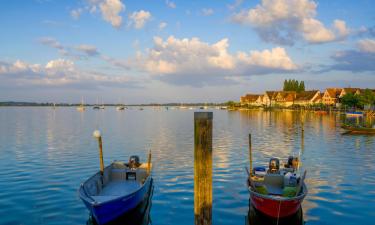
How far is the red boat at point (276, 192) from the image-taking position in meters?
13.5

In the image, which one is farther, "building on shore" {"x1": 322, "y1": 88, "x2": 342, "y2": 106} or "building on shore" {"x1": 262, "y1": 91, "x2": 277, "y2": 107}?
"building on shore" {"x1": 262, "y1": 91, "x2": 277, "y2": 107}

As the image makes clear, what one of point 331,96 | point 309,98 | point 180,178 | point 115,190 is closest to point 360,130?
point 180,178

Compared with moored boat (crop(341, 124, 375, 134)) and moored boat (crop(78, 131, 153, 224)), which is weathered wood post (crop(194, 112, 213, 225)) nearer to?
moored boat (crop(78, 131, 153, 224))

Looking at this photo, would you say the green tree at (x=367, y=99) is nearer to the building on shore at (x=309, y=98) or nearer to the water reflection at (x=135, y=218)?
the building on shore at (x=309, y=98)

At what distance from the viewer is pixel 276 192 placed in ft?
54.6

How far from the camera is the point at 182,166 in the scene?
27.2 metres

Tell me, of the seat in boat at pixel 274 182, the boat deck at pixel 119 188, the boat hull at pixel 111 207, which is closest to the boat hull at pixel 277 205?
the seat in boat at pixel 274 182

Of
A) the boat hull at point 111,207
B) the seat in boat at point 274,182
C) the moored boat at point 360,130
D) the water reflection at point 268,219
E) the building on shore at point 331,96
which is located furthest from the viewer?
the building on shore at point 331,96

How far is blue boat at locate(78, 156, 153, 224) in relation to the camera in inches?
511

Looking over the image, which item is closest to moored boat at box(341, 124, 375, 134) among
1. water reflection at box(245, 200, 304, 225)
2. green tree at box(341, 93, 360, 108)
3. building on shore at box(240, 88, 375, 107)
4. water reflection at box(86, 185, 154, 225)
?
water reflection at box(245, 200, 304, 225)

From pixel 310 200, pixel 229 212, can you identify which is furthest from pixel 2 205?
pixel 310 200

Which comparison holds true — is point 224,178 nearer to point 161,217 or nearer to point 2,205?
point 161,217

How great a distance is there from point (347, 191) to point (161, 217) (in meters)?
12.3

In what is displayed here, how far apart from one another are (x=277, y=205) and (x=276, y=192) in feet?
10.4
